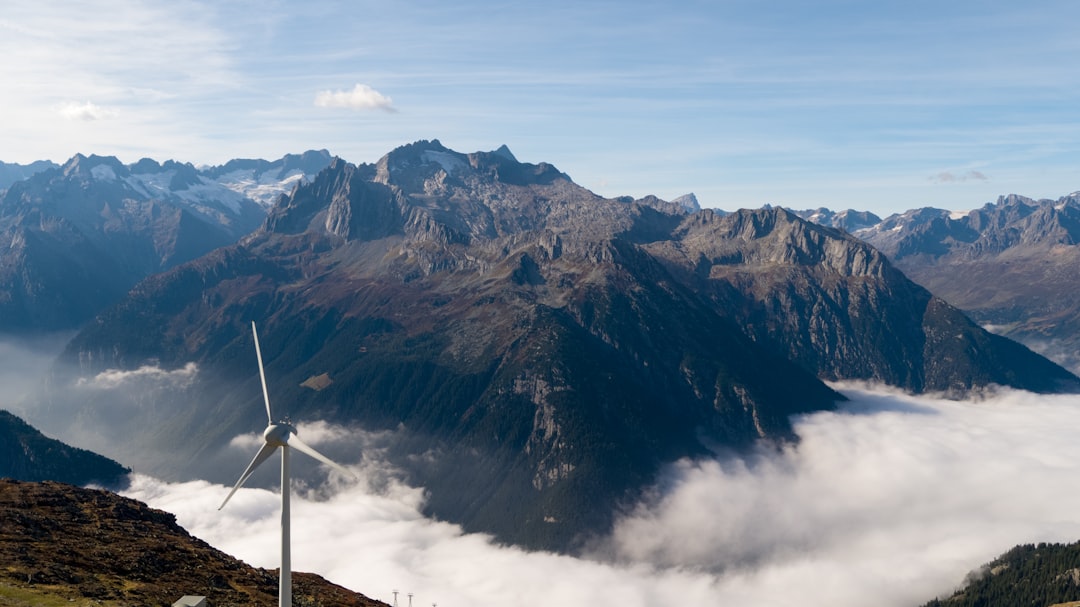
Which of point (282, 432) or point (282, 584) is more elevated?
point (282, 432)

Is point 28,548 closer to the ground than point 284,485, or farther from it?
closer to the ground

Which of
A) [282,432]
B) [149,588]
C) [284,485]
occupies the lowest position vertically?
[149,588]

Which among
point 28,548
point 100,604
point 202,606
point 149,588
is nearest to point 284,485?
point 202,606

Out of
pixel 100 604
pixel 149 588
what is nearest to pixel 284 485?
pixel 100 604

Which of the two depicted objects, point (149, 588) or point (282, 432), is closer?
point (282, 432)

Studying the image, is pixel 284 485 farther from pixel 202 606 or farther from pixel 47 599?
pixel 47 599

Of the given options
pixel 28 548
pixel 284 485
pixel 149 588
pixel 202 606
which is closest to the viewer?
pixel 284 485

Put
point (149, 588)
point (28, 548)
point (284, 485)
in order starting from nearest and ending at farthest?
point (284, 485) → point (149, 588) → point (28, 548)

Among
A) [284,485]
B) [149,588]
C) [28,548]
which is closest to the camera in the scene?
[284,485]

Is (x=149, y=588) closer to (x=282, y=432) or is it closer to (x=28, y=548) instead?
(x=28, y=548)
